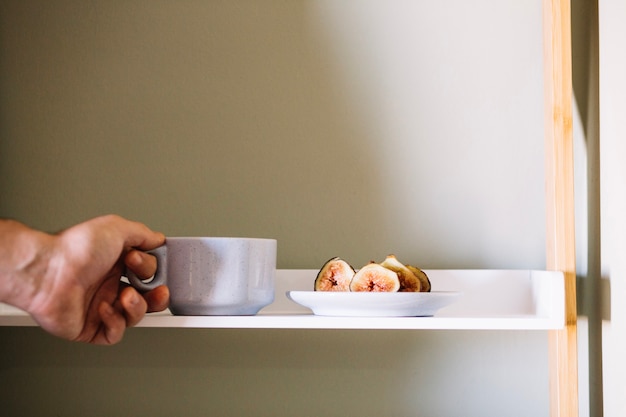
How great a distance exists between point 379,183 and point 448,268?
0.56ft

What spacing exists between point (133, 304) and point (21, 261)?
13cm

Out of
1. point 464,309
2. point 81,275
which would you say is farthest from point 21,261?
point 464,309

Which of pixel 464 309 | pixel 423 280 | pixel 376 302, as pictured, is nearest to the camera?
pixel 376 302

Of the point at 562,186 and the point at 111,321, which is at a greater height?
the point at 562,186

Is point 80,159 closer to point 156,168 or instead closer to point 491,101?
point 156,168

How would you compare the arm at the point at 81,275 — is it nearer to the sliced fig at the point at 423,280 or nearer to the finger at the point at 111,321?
the finger at the point at 111,321

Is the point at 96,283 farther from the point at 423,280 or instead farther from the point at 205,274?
the point at 423,280

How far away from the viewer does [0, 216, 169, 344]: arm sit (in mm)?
761

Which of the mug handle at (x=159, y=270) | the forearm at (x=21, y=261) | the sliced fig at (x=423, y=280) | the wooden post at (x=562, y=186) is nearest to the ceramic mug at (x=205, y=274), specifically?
the mug handle at (x=159, y=270)

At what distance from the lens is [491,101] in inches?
46.0

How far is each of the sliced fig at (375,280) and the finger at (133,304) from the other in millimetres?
261

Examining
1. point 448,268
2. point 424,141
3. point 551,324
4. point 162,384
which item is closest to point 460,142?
point 424,141

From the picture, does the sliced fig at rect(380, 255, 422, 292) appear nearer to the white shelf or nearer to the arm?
the white shelf

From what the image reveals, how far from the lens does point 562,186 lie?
3.21 ft
